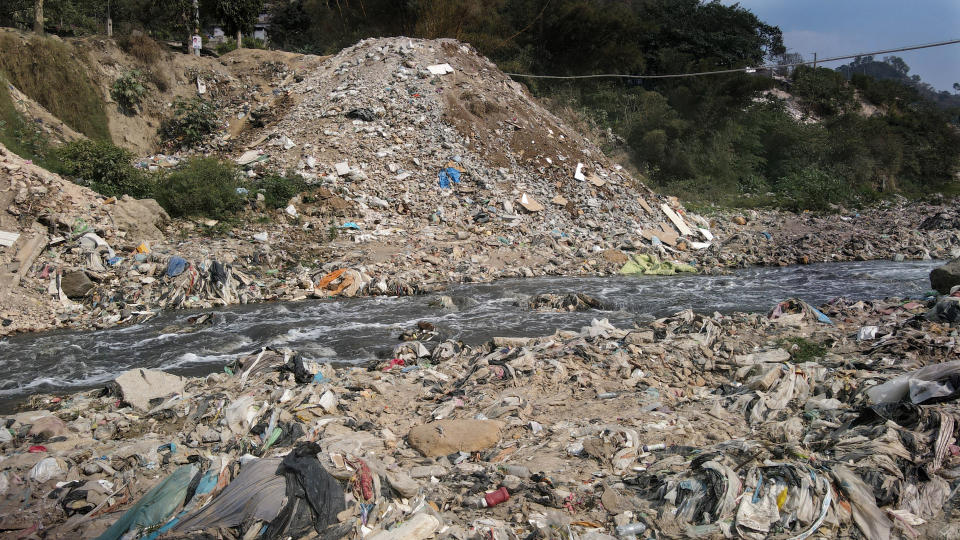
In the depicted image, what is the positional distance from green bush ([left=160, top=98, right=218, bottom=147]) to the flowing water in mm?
6893

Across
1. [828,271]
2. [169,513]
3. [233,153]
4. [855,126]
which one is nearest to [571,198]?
[828,271]

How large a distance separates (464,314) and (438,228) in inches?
125

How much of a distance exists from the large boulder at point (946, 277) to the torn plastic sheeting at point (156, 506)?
7925 millimetres

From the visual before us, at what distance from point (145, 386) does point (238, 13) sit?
1469cm

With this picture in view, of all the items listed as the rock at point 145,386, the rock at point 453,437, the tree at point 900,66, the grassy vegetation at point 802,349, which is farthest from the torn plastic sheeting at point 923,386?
the tree at point 900,66

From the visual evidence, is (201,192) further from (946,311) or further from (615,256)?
(946,311)

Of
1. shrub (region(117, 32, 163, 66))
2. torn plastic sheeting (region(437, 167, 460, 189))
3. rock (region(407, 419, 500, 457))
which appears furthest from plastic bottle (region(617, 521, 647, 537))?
shrub (region(117, 32, 163, 66))

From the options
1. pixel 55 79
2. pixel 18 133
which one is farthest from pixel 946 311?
pixel 55 79

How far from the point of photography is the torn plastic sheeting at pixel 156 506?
272 cm

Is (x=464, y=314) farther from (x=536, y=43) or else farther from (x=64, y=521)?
(x=536, y=43)

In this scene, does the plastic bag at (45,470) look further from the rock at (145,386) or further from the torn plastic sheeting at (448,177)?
the torn plastic sheeting at (448,177)

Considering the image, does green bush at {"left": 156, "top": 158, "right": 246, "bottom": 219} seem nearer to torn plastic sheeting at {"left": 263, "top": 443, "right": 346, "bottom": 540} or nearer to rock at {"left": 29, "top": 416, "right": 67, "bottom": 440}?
rock at {"left": 29, "top": 416, "right": 67, "bottom": 440}

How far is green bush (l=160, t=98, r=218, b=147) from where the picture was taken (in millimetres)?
12781

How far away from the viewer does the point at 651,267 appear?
1027 cm
